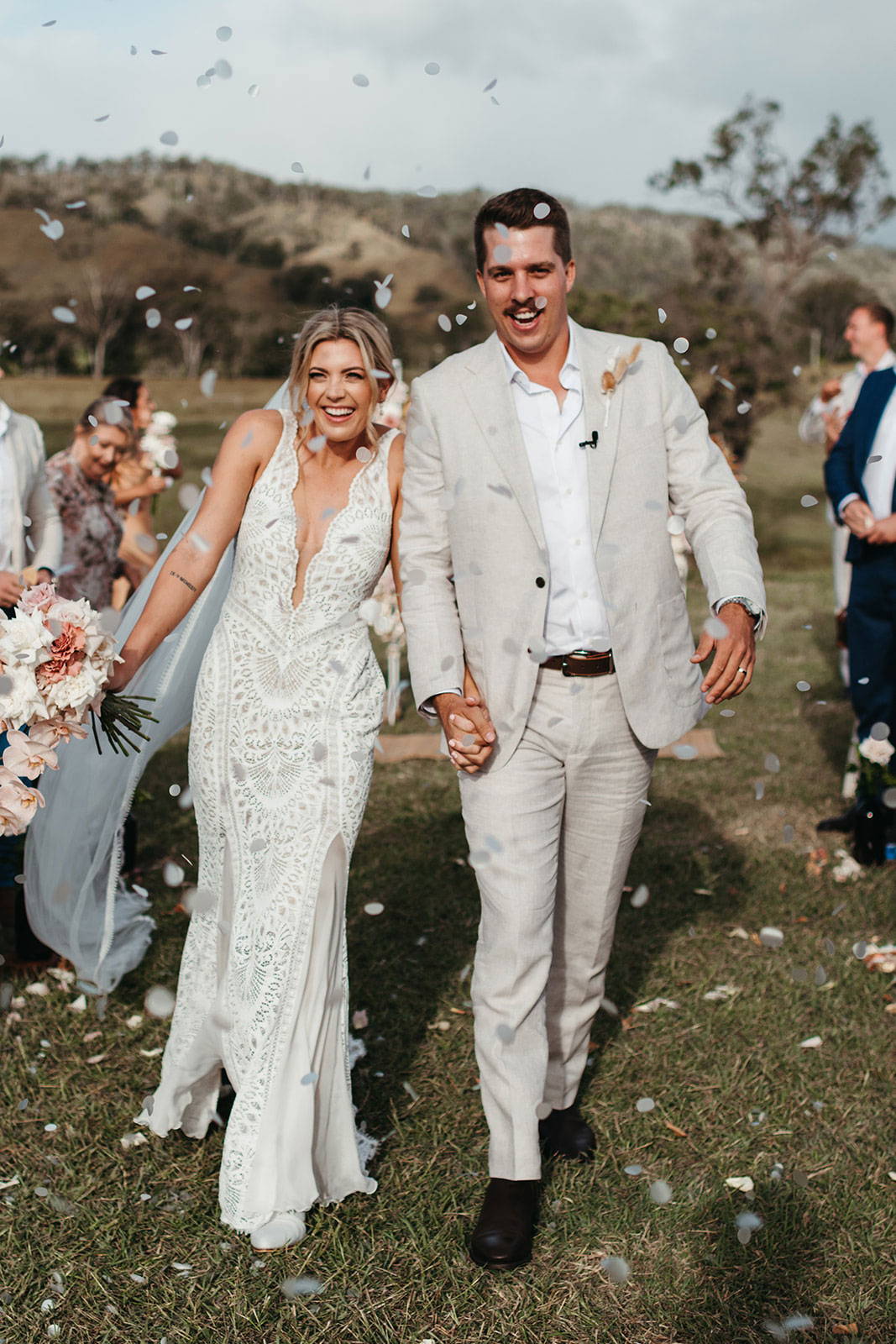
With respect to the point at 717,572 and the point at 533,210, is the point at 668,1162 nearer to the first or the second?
the point at 717,572

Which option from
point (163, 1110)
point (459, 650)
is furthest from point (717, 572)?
point (163, 1110)

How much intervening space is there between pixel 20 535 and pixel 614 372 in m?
2.96

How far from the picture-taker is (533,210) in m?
3.11

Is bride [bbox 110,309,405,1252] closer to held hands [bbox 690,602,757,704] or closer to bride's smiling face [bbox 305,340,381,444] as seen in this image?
bride's smiling face [bbox 305,340,381,444]

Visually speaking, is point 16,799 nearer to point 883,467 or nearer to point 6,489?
point 6,489

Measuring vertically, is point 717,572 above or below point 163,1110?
above

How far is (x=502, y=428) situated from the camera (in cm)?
318

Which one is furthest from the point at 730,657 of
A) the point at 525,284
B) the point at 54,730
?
the point at 54,730

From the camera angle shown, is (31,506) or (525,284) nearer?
(525,284)

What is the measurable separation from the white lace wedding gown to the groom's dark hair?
0.69 metres

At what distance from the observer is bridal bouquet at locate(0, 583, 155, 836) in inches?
113

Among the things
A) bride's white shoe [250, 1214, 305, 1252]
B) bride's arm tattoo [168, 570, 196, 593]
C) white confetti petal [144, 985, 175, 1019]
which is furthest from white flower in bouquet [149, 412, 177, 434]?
bride's white shoe [250, 1214, 305, 1252]

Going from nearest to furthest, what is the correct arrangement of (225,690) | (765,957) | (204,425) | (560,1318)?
1. (560,1318)
2. (225,690)
3. (765,957)
4. (204,425)

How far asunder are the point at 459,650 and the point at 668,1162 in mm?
1572
